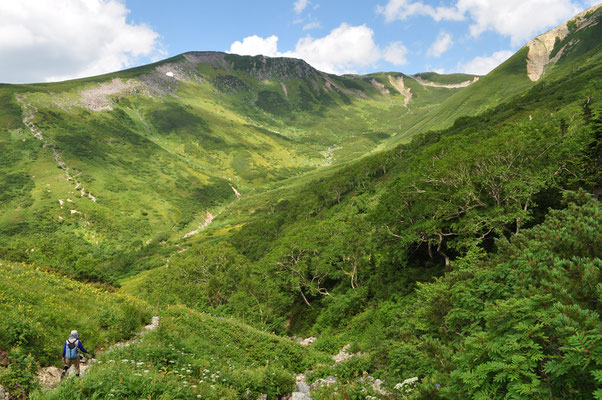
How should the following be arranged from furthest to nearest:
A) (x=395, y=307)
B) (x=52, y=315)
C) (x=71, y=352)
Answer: (x=395, y=307) < (x=52, y=315) < (x=71, y=352)

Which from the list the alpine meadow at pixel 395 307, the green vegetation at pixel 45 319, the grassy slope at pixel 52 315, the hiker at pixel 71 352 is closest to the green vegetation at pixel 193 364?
the alpine meadow at pixel 395 307

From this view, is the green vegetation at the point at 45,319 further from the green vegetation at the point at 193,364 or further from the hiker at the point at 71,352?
the green vegetation at the point at 193,364

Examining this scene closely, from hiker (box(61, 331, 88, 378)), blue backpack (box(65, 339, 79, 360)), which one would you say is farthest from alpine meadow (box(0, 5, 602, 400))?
blue backpack (box(65, 339, 79, 360))

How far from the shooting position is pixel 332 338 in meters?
29.7

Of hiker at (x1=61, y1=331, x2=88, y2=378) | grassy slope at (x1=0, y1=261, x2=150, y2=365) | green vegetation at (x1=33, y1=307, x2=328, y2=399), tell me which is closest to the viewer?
green vegetation at (x1=33, y1=307, x2=328, y2=399)

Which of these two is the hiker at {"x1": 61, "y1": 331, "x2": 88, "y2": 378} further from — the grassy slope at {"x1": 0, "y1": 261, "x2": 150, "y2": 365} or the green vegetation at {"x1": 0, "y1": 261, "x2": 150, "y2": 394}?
the grassy slope at {"x1": 0, "y1": 261, "x2": 150, "y2": 365}

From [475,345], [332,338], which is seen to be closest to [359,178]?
[332,338]

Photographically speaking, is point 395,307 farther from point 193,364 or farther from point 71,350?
point 71,350

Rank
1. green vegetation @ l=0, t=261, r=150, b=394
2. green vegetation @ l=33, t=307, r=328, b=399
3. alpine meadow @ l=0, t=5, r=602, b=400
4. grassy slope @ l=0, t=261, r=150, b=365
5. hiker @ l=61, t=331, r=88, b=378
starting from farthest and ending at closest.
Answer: grassy slope @ l=0, t=261, r=150, b=365, hiker @ l=61, t=331, r=88, b=378, green vegetation @ l=0, t=261, r=150, b=394, green vegetation @ l=33, t=307, r=328, b=399, alpine meadow @ l=0, t=5, r=602, b=400

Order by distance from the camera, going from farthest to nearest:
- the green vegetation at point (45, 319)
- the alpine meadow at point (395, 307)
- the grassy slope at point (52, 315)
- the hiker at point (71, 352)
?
the grassy slope at point (52, 315) → the hiker at point (71, 352) → the green vegetation at point (45, 319) → the alpine meadow at point (395, 307)

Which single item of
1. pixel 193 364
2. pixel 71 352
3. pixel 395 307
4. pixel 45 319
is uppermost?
pixel 45 319

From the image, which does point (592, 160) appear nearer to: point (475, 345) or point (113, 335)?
point (475, 345)

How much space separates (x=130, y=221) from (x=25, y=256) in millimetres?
149120

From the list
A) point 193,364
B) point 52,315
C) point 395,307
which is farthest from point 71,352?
point 395,307
